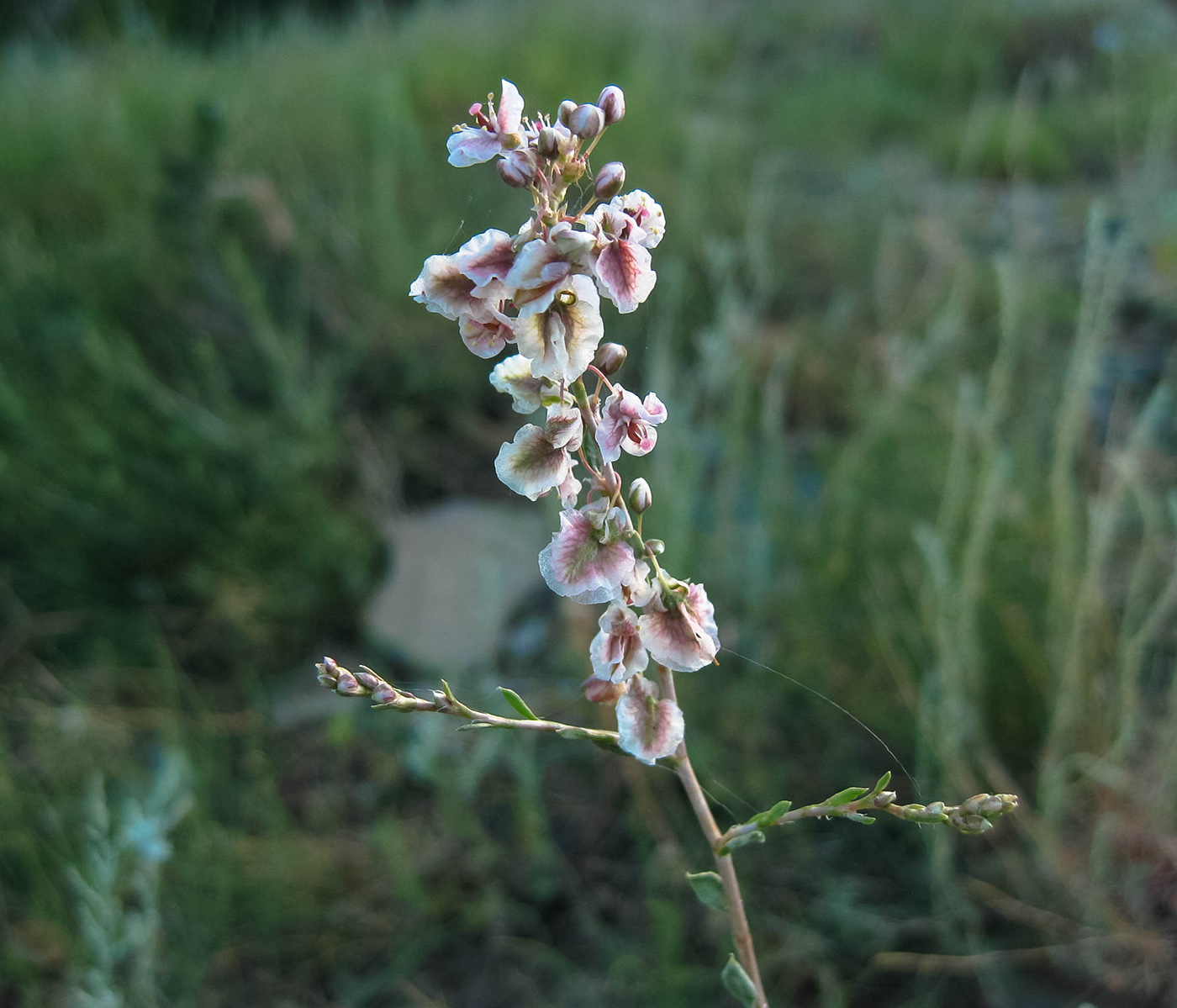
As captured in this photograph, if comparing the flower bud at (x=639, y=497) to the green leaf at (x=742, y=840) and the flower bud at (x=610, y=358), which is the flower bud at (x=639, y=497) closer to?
the flower bud at (x=610, y=358)

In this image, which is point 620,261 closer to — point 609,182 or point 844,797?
point 609,182

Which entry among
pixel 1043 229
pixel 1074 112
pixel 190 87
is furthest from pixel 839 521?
pixel 1074 112

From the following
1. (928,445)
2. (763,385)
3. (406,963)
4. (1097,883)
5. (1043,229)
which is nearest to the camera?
(1097,883)

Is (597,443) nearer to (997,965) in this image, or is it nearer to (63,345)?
(997,965)

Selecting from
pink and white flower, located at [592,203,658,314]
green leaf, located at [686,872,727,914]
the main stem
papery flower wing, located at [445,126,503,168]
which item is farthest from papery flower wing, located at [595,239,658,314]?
green leaf, located at [686,872,727,914]

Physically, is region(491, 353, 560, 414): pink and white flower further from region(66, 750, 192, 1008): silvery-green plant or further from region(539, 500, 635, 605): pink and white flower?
region(66, 750, 192, 1008): silvery-green plant

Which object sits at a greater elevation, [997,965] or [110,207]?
[110,207]

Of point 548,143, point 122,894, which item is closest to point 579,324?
point 548,143
